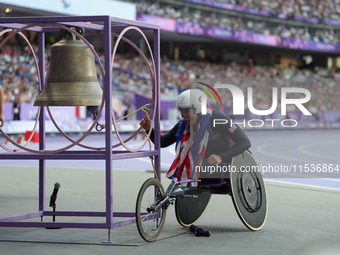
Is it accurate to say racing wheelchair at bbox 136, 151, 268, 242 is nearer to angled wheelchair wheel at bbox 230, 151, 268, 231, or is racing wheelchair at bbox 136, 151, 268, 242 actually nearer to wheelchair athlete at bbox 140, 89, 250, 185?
angled wheelchair wheel at bbox 230, 151, 268, 231

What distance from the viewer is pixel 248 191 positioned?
30.5 feet

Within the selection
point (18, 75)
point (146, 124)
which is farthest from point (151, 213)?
point (18, 75)

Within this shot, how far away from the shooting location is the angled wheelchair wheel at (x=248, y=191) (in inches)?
358

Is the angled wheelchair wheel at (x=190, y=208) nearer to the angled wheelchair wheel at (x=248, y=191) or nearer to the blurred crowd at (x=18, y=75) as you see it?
the angled wheelchair wheel at (x=248, y=191)

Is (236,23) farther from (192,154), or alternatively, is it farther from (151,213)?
(151,213)

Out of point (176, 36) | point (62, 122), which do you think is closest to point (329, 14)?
point (176, 36)

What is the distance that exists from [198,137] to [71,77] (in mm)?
1753

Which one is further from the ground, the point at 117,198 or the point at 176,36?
the point at 176,36

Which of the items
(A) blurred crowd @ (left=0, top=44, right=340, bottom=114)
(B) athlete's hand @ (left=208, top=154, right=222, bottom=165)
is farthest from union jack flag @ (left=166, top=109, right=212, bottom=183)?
(A) blurred crowd @ (left=0, top=44, right=340, bottom=114)

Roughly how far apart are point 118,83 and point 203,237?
4054cm

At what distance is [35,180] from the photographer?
653 inches

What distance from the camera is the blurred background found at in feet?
135

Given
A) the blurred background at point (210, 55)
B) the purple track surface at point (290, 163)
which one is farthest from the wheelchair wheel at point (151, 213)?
the blurred background at point (210, 55)

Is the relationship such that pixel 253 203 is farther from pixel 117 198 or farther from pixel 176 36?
pixel 176 36
